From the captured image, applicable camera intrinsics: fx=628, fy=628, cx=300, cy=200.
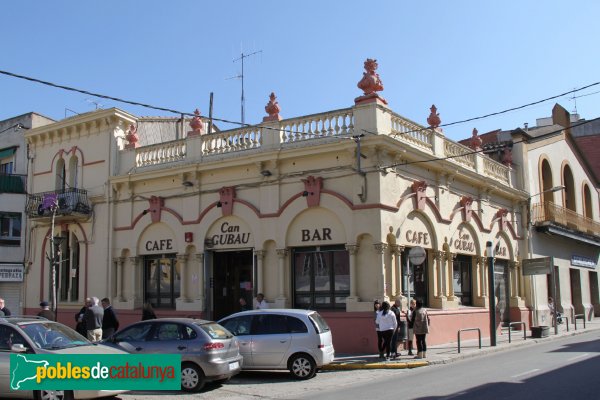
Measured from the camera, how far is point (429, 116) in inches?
885

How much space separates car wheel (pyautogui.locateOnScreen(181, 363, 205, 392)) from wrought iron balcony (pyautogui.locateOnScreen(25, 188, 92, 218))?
45.1ft

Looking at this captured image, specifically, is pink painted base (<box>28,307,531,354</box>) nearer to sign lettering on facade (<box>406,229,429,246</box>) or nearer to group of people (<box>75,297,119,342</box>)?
sign lettering on facade (<box>406,229,429,246</box>)

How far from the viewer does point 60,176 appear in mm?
26703

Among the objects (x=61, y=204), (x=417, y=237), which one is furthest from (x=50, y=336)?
(x=61, y=204)

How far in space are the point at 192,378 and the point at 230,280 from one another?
9.79 metres

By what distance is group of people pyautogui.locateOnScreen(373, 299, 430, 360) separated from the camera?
16.9 metres

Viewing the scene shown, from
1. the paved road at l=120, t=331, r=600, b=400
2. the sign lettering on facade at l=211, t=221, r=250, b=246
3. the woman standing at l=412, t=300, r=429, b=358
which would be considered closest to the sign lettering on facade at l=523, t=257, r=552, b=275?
the paved road at l=120, t=331, r=600, b=400

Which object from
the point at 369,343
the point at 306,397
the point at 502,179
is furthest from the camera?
the point at 502,179

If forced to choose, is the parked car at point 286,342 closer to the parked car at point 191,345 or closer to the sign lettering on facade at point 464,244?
the parked car at point 191,345

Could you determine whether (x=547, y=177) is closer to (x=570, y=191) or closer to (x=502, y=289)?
(x=570, y=191)

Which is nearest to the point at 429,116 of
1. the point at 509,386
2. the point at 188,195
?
the point at 188,195

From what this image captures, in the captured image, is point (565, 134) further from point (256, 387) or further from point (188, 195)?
point (256, 387)

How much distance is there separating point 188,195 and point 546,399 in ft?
49.2

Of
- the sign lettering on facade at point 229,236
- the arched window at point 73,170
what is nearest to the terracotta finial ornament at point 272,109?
the sign lettering on facade at point 229,236
